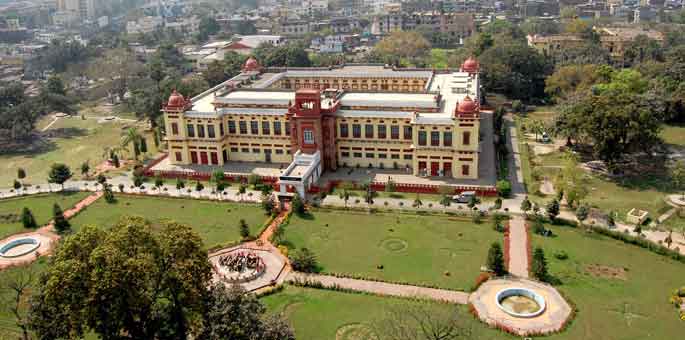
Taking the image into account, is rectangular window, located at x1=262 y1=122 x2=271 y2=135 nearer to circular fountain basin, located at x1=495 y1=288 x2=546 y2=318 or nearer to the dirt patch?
circular fountain basin, located at x1=495 y1=288 x2=546 y2=318

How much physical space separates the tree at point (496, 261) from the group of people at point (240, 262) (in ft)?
56.5

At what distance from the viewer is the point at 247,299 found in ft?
108

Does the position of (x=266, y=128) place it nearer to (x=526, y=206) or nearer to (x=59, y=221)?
(x=59, y=221)

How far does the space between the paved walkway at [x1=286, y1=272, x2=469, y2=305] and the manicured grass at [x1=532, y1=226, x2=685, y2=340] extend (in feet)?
24.5

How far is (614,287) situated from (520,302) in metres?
6.85

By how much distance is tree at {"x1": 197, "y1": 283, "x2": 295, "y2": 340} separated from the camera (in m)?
31.2

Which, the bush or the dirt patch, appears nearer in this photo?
the dirt patch

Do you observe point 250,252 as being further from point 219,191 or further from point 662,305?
point 662,305

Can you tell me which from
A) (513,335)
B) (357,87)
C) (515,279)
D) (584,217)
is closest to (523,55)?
(357,87)

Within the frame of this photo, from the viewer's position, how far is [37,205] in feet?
197

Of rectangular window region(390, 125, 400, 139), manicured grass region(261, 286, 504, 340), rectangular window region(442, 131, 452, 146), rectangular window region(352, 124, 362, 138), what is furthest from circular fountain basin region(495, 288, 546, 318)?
rectangular window region(352, 124, 362, 138)

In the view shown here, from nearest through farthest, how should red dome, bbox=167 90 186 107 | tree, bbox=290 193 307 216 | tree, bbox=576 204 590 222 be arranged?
1. tree, bbox=576 204 590 222
2. tree, bbox=290 193 307 216
3. red dome, bbox=167 90 186 107

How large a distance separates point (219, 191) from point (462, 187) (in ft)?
81.7

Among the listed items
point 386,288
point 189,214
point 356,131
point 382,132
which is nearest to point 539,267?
point 386,288
